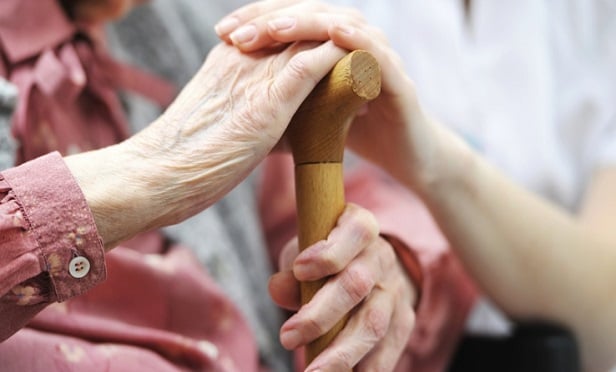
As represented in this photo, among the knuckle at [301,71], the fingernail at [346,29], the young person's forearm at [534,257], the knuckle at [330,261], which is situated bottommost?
the young person's forearm at [534,257]

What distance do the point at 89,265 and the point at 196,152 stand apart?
0.39ft

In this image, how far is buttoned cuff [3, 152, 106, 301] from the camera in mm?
480

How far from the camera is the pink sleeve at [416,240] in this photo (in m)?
0.86

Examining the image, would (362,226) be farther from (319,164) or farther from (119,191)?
(119,191)

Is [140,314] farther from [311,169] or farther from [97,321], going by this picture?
[311,169]

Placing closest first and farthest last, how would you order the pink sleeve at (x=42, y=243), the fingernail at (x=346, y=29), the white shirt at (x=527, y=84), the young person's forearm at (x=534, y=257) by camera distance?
the pink sleeve at (x=42, y=243)
the fingernail at (x=346, y=29)
the young person's forearm at (x=534, y=257)
the white shirt at (x=527, y=84)

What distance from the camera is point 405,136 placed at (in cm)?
70

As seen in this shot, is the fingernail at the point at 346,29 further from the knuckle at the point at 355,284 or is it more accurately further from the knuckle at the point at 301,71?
the knuckle at the point at 355,284

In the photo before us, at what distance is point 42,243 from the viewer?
1.57 ft

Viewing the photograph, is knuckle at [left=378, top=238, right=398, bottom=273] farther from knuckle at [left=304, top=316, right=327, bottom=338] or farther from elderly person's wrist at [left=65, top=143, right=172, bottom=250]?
elderly person's wrist at [left=65, top=143, right=172, bottom=250]

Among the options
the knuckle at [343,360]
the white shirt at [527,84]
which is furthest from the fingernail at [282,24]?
the white shirt at [527,84]

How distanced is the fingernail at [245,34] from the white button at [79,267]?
23 centimetres

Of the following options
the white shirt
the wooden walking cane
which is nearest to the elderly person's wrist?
the wooden walking cane

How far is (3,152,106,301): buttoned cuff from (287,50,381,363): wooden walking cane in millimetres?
164
